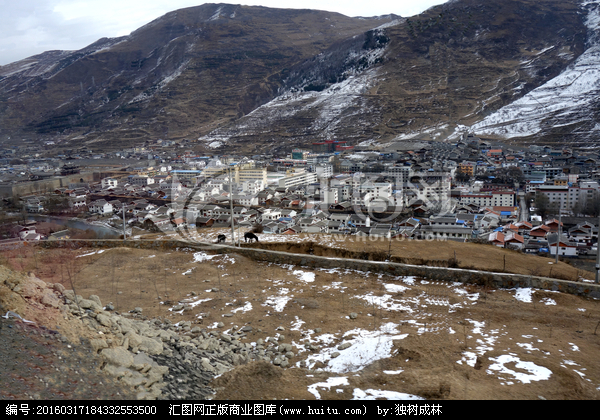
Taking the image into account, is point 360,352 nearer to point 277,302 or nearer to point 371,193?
point 277,302

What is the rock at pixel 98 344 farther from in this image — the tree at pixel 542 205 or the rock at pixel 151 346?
the tree at pixel 542 205

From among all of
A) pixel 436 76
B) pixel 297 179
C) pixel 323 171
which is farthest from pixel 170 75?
pixel 297 179

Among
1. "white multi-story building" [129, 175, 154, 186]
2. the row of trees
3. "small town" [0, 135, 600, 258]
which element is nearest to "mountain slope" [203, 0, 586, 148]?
"small town" [0, 135, 600, 258]

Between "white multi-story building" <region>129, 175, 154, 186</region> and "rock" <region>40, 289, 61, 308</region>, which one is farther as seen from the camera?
"white multi-story building" <region>129, 175, 154, 186</region>

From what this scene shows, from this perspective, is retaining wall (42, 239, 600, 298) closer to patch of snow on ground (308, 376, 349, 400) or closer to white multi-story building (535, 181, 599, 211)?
patch of snow on ground (308, 376, 349, 400)

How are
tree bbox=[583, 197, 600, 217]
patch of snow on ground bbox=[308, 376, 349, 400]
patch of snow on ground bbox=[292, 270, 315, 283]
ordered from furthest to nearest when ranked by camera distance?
tree bbox=[583, 197, 600, 217], patch of snow on ground bbox=[292, 270, 315, 283], patch of snow on ground bbox=[308, 376, 349, 400]

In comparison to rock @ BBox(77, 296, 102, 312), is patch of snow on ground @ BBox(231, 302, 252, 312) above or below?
below
